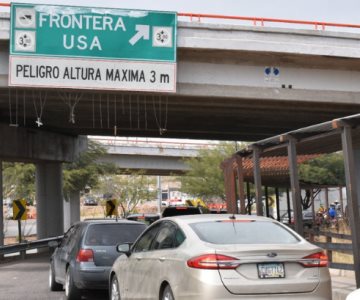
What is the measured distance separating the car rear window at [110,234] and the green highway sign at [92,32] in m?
7.29

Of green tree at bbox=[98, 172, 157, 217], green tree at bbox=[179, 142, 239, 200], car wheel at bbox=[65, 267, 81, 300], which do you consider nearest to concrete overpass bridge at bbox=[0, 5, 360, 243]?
car wheel at bbox=[65, 267, 81, 300]

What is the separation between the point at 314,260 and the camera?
273 inches

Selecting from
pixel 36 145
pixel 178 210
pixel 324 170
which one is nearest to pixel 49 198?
pixel 36 145

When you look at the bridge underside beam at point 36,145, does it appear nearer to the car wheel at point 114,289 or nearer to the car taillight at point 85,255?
the car taillight at point 85,255

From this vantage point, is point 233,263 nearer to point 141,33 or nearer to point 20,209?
point 141,33

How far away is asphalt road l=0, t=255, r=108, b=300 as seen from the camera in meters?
12.1

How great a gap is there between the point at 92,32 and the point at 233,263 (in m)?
12.6

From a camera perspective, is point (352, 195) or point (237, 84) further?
point (237, 84)

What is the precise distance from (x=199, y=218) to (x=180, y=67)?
39.6 ft

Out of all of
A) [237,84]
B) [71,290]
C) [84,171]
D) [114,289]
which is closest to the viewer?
[114,289]

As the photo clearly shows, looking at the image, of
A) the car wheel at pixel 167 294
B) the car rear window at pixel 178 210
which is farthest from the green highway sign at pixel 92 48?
the car wheel at pixel 167 294

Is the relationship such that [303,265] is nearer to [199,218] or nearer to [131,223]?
[199,218]

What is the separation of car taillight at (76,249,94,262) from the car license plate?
5.13m

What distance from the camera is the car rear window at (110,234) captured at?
37.6 ft
